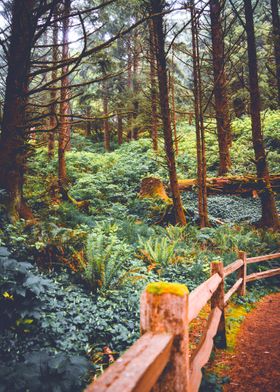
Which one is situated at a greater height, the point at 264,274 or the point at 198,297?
the point at 198,297

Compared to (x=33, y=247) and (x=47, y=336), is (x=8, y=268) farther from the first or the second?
(x=33, y=247)

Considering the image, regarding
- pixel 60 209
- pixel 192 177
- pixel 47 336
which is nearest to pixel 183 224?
pixel 60 209

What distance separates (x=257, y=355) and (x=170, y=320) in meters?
3.50

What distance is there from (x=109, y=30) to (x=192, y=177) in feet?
63.3

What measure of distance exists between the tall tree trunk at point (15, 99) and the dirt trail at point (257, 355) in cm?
476

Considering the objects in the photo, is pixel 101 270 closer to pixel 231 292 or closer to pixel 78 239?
pixel 78 239

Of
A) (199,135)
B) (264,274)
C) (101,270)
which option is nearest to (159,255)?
(101,270)

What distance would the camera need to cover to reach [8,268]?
359 centimetres

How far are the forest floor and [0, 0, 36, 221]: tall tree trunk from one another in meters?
4.69

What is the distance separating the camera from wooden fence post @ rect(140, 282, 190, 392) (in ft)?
5.55

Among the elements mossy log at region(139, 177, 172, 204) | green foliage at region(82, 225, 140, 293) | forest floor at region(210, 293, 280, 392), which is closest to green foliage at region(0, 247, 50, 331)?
green foliage at region(82, 225, 140, 293)

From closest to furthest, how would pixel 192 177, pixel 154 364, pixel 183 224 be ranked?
1. pixel 154 364
2. pixel 183 224
3. pixel 192 177

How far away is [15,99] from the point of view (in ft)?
17.1

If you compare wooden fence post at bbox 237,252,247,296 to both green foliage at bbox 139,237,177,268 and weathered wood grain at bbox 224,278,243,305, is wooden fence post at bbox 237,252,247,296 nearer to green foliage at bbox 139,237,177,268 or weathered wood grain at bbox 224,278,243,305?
weathered wood grain at bbox 224,278,243,305
